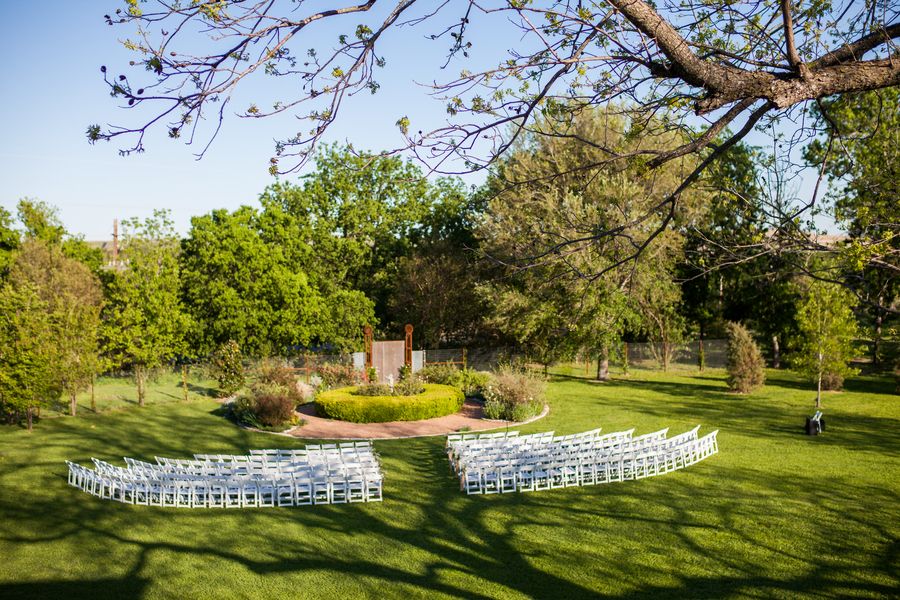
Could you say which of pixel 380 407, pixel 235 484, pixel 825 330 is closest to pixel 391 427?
pixel 380 407

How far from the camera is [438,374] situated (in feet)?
93.7

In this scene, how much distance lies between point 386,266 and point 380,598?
32.5 meters

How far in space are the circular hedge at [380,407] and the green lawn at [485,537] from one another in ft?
13.7

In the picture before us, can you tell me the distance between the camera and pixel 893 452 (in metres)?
18.6

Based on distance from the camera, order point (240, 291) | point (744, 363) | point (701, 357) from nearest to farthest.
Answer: point (744, 363) → point (240, 291) → point (701, 357)

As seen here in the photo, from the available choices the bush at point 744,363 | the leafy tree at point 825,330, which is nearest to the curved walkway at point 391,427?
the bush at point 744,363

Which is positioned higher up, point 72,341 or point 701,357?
point 72,341

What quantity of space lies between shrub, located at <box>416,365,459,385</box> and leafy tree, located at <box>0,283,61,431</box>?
13441 mm

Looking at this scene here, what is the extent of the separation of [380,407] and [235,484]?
9.62m

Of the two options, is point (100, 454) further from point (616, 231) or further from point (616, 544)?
point (616, 231)

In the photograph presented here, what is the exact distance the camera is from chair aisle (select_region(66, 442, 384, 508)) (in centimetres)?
1366

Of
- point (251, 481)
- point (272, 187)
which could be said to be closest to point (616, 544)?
point (251, 481)

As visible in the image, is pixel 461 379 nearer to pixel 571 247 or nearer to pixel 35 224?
pixel 571 247

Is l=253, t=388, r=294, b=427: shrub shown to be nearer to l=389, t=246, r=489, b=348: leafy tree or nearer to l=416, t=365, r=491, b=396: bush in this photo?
l=416, t=365, r=491, b=396: bush
